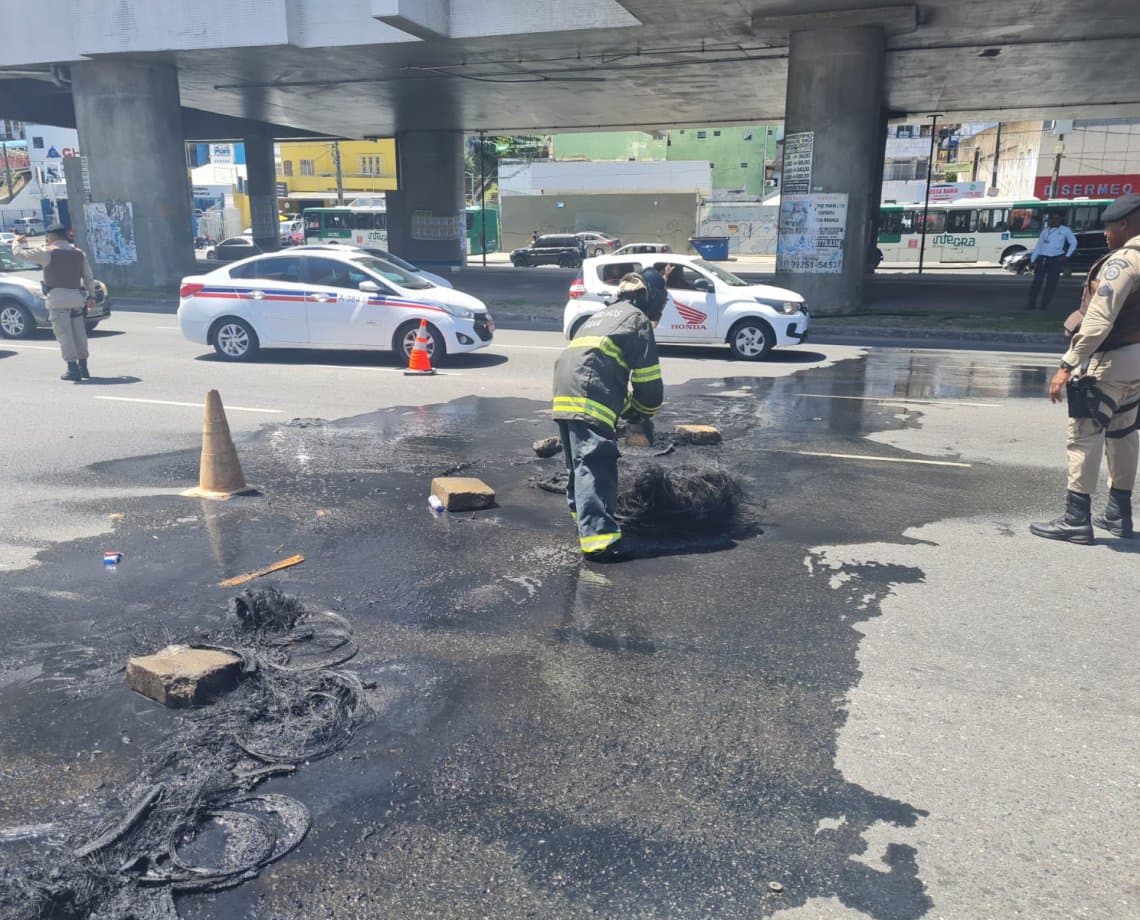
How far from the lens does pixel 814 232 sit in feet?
63.3

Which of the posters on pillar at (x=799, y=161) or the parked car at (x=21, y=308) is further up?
the posters on pillar at (x=799, y=161)

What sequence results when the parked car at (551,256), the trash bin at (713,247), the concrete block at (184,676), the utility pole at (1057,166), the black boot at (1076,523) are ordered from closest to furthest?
the concrete block at (184,676)
the black boot at (1076,523)
the parked car at (551,256)
the utility pole at (1057,166)
the trash bin at (713,247)

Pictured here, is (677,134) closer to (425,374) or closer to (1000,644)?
(425,374)

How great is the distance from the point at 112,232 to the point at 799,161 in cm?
1730

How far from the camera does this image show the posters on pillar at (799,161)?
1888cm

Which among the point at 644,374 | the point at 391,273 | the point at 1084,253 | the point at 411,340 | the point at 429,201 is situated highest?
the point at 429,201

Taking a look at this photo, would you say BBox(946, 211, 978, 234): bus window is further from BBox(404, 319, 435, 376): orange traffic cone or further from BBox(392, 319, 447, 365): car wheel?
BBox(404, 319, 435, 376): orange traffic cone

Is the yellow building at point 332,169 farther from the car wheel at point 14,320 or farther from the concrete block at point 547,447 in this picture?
the concrete block at point 547,447

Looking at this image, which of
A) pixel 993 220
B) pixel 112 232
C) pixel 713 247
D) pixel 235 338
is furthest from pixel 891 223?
pixel 235 338

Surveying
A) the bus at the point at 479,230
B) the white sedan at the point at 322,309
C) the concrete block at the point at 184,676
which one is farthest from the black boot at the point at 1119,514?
the bus at the point at 479,230

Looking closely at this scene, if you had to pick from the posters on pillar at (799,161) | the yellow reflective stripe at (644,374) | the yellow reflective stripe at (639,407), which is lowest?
the yellow reflective stripe at (639,407)

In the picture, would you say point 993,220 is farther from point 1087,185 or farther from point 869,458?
point 869,458

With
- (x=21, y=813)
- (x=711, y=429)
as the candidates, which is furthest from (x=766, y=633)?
(x=711, y=429)

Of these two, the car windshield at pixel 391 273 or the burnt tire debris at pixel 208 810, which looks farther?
the car windshield at pixel 391 273
